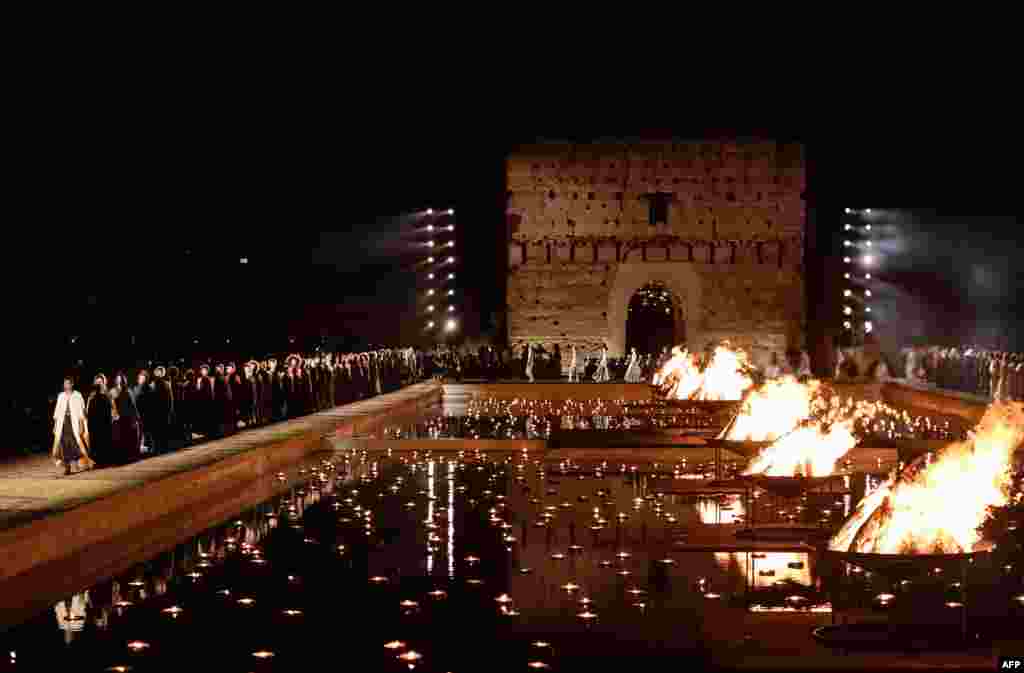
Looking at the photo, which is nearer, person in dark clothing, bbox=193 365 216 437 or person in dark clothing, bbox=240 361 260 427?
person in dark clothing, bbox=193 365 216 437

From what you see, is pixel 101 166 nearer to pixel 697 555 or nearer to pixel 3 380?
pixel 3 380

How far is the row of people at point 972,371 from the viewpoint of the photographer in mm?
29156

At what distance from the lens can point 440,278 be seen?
5516cm

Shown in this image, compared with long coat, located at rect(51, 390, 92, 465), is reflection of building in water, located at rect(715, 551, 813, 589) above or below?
below

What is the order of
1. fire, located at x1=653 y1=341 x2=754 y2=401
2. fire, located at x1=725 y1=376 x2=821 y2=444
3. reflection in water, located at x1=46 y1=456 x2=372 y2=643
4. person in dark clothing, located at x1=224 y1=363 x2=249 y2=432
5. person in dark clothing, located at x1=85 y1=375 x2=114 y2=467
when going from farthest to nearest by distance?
fire, located at x1=653 y1=341 x2=754 y2=401 < person in dark clothing, located at x1=224 y1=363 x2=249 y2=432 < person in dark clothing, located at x1=85 y1=375 x2=114 y2=467 < fire, located at x1=725 y1=376 x2=821 y2=444 < reflection in water, located at x1=46 y1=456 x2=372 y2=643

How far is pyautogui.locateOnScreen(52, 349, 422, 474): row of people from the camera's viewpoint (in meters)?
16.3

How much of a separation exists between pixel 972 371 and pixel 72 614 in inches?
1184

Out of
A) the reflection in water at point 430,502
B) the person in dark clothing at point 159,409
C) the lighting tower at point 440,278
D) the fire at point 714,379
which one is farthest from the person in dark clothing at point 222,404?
the lighting tower at point 440,278

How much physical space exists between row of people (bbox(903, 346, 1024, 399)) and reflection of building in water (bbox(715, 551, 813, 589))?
17613 millimetres

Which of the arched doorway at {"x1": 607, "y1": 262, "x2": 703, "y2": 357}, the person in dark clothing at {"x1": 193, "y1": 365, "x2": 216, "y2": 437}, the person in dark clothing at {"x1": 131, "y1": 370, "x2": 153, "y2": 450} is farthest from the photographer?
the arched doorway at {"x1": 607, "y1": 262, "x2": 703, "y2": 357}

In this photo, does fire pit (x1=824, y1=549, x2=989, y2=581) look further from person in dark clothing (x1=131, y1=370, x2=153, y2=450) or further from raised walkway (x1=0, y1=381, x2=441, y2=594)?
person in dark clothing (x1=131, y1=370, x2=153, y2=450)

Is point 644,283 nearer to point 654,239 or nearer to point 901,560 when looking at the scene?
point 654,239

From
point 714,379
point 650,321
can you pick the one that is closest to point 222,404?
point 714,379

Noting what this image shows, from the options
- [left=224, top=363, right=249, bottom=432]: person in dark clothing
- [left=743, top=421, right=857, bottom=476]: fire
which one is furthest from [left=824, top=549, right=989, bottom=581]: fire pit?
[left=224, top=363, right=249, bottom=432]: person in dark clothing
